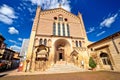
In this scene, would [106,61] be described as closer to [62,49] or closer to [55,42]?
[62,49]

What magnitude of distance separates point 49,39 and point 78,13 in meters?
13.6

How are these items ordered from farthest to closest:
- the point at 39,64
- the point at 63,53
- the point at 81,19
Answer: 1. the point at 81,19
2. the point at 63,53
3. the point at 39,64

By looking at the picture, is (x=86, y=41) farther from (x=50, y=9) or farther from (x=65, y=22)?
(x=50, y=9)

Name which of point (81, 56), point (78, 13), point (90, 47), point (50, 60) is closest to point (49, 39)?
point (50, 60)

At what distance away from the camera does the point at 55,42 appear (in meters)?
16.1

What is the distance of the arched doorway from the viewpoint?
11500 millimetres

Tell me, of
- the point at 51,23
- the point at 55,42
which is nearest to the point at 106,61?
the point at 55,42

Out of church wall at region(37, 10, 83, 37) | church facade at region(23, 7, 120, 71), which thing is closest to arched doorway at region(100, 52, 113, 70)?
church facade at region(23, 7, 120, 71)

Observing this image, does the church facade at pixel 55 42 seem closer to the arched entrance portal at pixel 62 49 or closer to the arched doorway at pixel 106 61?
the arched entrance portal at pixel 62 49

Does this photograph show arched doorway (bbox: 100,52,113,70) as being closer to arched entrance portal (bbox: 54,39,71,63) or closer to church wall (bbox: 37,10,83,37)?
arched entrance portal (bbox: 54,39,71,63)

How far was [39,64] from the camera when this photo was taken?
43.9 feet

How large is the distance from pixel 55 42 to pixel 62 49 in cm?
267

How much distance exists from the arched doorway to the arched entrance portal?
6674 millimetres

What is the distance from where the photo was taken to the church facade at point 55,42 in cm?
1371
